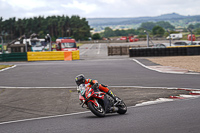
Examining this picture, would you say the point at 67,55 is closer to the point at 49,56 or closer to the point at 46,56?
the point at 49,56

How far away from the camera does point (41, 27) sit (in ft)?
542

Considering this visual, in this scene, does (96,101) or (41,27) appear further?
(41,27)

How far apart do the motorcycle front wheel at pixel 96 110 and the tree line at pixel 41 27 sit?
147727 millimetres

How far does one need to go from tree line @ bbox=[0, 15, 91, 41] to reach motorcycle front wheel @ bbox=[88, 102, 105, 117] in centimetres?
14773

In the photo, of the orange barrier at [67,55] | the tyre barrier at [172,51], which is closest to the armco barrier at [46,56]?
the orange barrier at [67,55]

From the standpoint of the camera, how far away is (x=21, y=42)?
60781mm

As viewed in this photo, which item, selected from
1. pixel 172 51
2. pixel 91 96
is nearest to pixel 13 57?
pixel 172 51

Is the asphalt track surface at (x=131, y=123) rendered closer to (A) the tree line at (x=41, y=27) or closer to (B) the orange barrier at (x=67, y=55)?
(B) the orange barrier at (x=67, y=55)

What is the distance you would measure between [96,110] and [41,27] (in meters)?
161

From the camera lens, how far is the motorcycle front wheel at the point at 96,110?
8625 mm

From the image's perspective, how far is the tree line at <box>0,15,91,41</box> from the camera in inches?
6255

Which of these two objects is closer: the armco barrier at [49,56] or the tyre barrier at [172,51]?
the tyre barrier at [172,51]

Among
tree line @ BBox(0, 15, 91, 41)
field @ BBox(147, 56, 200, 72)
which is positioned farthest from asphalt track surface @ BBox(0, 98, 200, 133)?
tree line @ BBox(0, 15, 91, 41)

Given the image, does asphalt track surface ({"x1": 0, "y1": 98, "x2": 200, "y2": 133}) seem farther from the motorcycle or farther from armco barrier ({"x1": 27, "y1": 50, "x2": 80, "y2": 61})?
armco barrier ({"x1": 27, "y1": 50, "x2": 80, "y2": 61})
